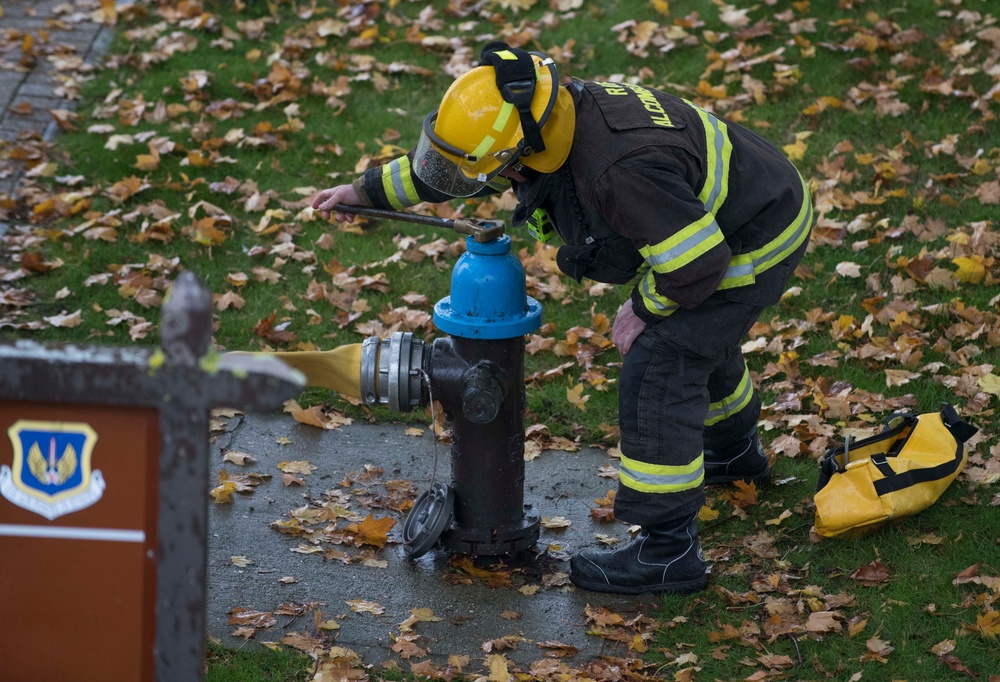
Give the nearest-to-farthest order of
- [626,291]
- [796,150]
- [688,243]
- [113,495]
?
[113,495] < [688,243] < [626,291] < [796,150]

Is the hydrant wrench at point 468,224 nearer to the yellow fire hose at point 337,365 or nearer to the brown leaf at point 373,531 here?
the yellow fire hose at point 337,365

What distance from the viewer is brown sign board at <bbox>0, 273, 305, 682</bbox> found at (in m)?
1.99

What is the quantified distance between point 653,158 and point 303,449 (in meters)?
2.14

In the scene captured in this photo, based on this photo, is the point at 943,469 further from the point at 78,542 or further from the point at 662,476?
the point at 78,542

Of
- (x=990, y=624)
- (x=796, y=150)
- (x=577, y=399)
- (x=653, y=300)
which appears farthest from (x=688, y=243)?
(x=796, y=150)

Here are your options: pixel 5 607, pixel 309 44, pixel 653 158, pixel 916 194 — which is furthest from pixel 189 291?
pixel 309 44

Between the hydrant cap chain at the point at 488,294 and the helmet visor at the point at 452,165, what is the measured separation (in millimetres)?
187

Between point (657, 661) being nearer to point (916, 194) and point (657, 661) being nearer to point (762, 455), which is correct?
point (762, 455)

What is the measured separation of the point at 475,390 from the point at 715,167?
3.35 ft

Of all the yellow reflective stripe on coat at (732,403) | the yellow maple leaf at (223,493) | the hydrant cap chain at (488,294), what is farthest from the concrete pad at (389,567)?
the hydrant cap chain at (488,294)

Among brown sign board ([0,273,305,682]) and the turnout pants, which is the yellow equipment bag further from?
brown sign board ([0,273,305,682])

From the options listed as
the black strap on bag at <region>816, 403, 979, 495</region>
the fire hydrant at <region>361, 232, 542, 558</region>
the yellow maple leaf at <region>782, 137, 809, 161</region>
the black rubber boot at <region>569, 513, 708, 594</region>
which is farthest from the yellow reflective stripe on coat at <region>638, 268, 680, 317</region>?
the yellow maple leaf at <region>782, 137, 809, 161</region>

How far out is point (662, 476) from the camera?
3635mm

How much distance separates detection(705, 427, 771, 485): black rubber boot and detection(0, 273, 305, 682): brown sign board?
2.59 meters
